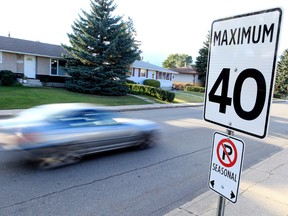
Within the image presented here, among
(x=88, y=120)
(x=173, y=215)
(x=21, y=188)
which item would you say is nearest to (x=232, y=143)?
(x=173, y=215)

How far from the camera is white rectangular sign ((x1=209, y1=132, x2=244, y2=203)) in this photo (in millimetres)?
2074

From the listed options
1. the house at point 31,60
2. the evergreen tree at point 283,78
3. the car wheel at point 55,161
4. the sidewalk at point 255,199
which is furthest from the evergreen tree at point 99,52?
the evergreen tree at point 283,78

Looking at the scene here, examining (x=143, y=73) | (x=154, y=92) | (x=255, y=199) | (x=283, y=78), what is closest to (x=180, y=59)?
(x=283, y=78)

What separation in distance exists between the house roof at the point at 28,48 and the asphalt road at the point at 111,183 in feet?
75.9

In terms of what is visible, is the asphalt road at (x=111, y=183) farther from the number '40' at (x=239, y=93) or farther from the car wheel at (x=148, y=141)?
the number '40' at (x=239, y=93)

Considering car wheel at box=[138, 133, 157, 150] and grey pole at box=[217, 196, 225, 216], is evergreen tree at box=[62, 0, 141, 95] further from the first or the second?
grey pole at box=[217, 196, 225, 216]

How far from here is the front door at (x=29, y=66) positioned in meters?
27.5

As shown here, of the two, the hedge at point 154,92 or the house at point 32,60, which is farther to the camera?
the house at point 32,60

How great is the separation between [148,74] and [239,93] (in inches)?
1565

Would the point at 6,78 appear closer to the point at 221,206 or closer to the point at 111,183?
the point at 111,183

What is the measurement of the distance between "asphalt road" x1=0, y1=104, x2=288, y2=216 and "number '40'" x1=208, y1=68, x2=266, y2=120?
282 centimetres

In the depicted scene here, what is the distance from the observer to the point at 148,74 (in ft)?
136

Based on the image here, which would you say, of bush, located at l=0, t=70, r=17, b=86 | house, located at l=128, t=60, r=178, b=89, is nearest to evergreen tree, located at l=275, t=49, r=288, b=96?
house, located at l=128, t=60, r=178, b=89

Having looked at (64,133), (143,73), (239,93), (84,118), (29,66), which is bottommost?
(64,133)
